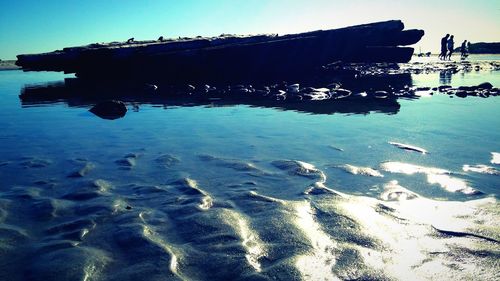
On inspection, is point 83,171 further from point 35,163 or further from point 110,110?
point 110,110

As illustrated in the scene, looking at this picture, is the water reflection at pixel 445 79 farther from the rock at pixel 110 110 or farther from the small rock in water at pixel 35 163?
the small rock in water at pixel 35 163

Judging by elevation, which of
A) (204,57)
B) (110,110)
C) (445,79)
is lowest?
(110,110)

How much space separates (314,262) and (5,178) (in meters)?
4.57

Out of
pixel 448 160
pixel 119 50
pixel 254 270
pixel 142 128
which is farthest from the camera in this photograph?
pixel 119 50

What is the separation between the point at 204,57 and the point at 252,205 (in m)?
21.4

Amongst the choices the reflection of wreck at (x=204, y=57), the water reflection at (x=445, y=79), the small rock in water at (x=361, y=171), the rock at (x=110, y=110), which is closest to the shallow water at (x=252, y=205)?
the small rock in water at (x=361, y=171)

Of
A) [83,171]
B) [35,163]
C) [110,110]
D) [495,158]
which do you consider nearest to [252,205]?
[83,171]

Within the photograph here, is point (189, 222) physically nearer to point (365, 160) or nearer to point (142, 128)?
point (365, 160)

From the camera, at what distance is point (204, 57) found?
24000 mm

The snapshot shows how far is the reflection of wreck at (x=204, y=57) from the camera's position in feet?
77.8

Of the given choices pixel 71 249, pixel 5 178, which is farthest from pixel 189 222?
pixel 5 178

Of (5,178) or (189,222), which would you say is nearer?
(189,222)

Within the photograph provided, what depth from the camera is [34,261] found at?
2.77m

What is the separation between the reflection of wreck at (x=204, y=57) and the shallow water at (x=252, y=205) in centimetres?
1682
